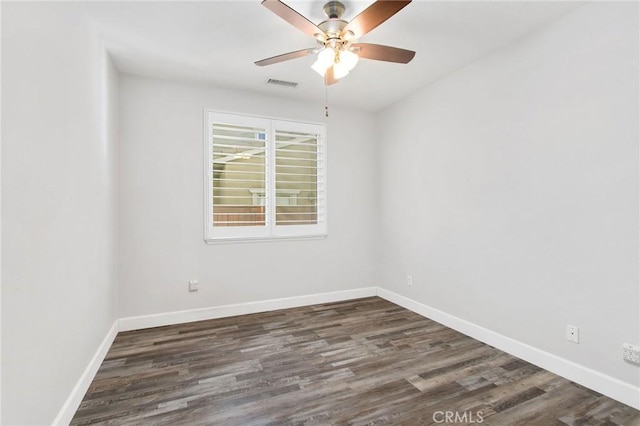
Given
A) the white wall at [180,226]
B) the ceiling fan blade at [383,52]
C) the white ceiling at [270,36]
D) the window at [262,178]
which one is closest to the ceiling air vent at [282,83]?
the white ceiling at [270,36]

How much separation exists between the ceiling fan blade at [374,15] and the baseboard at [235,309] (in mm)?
3045

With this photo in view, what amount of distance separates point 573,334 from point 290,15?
2.92 m

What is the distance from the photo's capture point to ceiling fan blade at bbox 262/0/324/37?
181 cm

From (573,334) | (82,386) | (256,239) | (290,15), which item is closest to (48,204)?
(82,386)

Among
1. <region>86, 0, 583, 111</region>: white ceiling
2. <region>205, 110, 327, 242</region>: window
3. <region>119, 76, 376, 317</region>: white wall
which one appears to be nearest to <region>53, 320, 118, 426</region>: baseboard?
<region>119, 76, 376, 317</region>: white wall

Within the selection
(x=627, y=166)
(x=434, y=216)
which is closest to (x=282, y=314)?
(x=434, y=216)

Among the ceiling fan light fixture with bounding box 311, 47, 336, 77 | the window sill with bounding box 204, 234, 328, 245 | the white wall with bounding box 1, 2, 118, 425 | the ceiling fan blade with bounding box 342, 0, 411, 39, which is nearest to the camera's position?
the white wall with bounding box 1, 2, 118, 425

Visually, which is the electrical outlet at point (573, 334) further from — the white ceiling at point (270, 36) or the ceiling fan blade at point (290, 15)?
the ceiling fan blade at point (290, 15)

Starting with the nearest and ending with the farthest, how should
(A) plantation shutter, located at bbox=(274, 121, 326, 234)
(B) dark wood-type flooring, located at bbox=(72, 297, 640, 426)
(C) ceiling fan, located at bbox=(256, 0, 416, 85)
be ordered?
(B) dark wood-type flooring, located at bbox=(72, 297, 640, 426) → (C) ceiling fan, located at bbox=(256, 0, 416, 85) → (A) plantation shutter, located at bbox=(274, 121, 326, 234)

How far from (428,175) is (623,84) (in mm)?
1833

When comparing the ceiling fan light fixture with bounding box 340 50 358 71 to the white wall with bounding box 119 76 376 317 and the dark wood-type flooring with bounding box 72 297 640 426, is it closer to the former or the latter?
the white wall with bounding box 119 76 376 317

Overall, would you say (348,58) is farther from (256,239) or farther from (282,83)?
(256,239)

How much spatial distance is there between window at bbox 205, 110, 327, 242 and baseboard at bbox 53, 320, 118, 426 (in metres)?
1.40

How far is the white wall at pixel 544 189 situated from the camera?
2.08 metres
